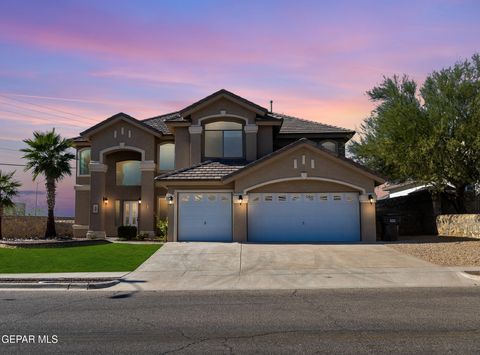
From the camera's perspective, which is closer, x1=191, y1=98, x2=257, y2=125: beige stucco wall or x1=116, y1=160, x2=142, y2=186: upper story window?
x1=191, y1=98, x2=257, y2=125: beige stucco wall

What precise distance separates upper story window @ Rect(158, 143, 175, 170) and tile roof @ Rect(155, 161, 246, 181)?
4930 millimetres

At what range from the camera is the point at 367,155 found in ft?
101

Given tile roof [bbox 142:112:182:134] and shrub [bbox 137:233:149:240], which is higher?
tile roof [bbox 142:112:182:134]

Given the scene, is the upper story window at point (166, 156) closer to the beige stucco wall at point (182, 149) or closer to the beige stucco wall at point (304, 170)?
the beige stucco wall at point (182, 149)

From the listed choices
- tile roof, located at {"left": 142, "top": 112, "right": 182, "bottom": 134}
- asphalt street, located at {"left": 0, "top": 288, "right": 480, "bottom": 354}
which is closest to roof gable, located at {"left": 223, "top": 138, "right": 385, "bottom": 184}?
tile roof, located at {"left": 142, "top": 112, "right": 182, "bottom": 134}

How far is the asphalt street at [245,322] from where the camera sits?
Answer: 7.24 metres

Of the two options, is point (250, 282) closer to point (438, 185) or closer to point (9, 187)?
point (438, 185)

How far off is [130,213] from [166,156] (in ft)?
14.9

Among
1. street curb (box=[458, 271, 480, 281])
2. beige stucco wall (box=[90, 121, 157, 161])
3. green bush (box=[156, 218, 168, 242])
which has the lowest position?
street curb (box=[458, 271, 480, 281])

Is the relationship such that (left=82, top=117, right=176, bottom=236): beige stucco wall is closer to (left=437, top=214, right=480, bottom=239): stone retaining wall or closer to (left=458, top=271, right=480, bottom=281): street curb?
(left=437, top=214, right=480, bottom=239): stone retaining wall

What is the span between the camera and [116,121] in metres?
A: 30.2

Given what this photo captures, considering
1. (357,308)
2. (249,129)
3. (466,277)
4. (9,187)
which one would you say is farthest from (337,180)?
(9,187)

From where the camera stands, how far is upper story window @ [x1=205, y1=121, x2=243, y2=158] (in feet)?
90.2

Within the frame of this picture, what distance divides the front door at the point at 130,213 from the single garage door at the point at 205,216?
28.8 ft
